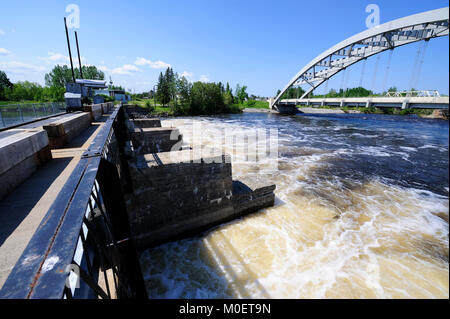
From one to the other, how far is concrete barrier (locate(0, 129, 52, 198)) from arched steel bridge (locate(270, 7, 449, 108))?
86.7ft

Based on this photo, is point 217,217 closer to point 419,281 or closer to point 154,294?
point 154,294

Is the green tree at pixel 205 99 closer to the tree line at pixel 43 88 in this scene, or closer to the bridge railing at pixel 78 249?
the tree line at pixel 43 88

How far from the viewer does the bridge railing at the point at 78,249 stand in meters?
1.34

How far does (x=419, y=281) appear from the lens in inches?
207

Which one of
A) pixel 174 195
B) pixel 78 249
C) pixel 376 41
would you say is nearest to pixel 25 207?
pixel 78 249

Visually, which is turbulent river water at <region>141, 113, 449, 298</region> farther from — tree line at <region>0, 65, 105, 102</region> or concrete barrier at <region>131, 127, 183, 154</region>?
tree line at <region>0, 65, 105, 102</region>

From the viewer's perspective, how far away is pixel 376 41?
35438mm

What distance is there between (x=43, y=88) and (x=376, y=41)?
8481 centimetres

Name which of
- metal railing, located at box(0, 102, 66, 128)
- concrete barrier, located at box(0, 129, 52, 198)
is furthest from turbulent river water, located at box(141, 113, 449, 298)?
metal railing, located at box(0, 102, 66, 128)

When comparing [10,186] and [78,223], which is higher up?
[78,223]

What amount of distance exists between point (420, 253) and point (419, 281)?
1265 mm

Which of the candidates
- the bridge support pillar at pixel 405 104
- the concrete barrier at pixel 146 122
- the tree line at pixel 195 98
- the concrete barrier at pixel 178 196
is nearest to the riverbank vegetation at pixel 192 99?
the tree line at pixel 195 98

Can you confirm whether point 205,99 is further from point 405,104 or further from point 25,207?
point 25,207
